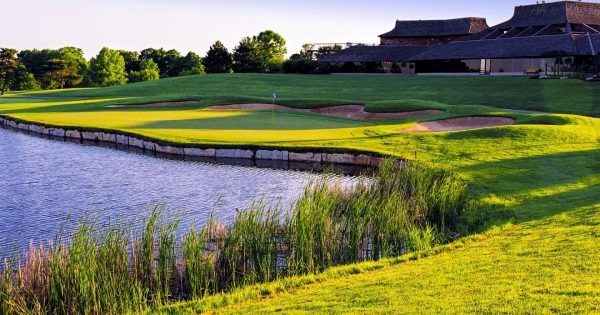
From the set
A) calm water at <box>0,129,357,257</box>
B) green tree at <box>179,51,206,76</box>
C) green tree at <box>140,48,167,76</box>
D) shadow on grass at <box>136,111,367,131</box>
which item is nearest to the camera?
calm water at <box>0,129,357,257</box>

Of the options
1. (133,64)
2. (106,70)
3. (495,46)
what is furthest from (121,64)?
(495,46)

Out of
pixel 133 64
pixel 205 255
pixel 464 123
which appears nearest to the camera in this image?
pixel 205 255

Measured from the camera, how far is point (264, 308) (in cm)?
1013

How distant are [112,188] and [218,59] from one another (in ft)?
289

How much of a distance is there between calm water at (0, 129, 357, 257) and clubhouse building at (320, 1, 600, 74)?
45.9 m

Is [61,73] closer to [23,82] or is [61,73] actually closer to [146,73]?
[23,82]

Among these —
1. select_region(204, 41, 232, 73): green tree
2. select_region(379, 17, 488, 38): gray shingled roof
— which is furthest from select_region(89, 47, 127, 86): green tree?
select_region(379, 17, 488, 38): gray shingled roof

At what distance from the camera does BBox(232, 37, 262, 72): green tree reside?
347ft

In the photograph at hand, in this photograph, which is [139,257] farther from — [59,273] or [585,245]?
[585,245]

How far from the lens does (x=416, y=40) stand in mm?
95312

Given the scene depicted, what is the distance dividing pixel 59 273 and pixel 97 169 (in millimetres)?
15767

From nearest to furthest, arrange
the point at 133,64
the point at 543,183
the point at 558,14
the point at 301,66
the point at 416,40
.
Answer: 1. the point at 543,183
2. the point at 558,14
3. the point at 301,66
4. the point at 416,40
5. the point at 133,64

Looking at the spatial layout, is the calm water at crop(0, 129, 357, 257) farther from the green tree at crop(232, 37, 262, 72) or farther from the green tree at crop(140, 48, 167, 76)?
the green tree at crop(140, 48, 167, 76)

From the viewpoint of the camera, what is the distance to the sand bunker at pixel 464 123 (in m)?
36.0
